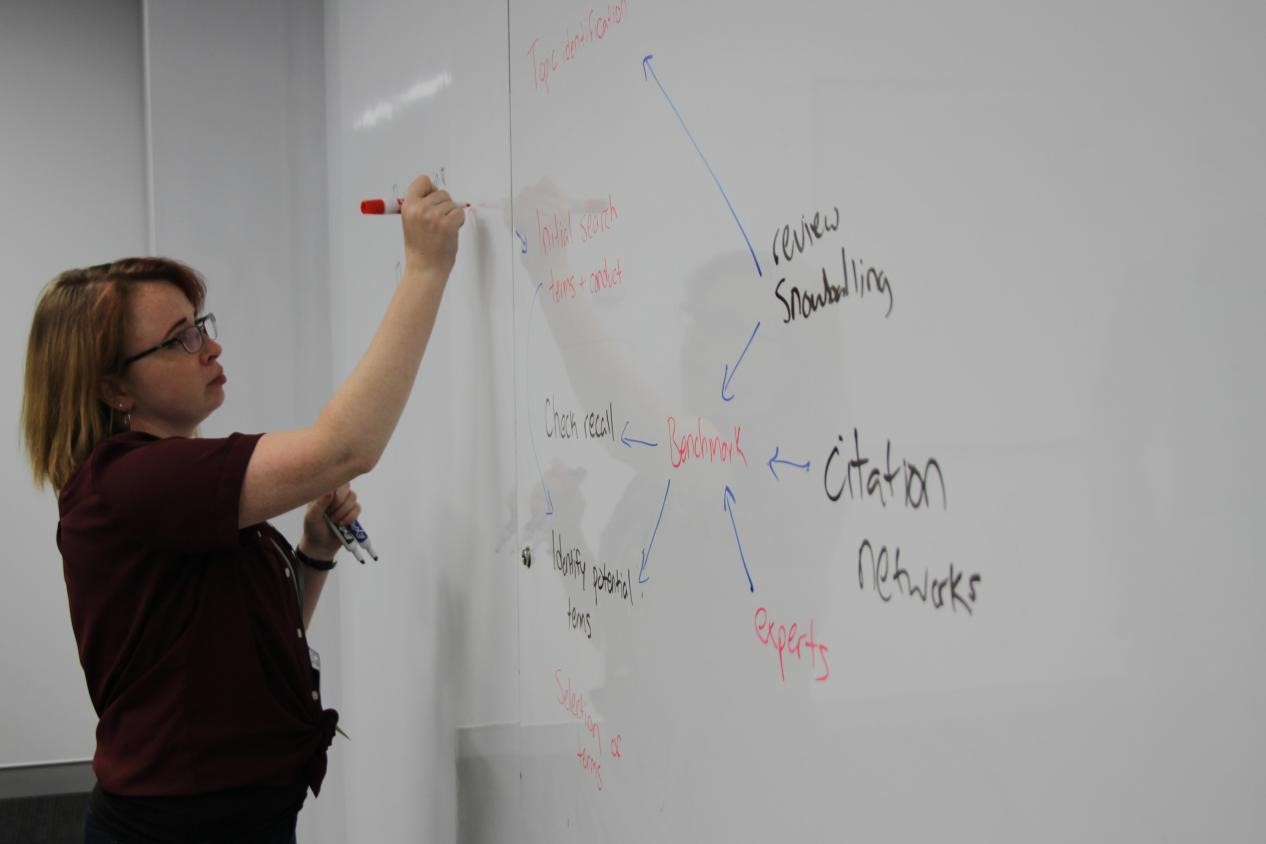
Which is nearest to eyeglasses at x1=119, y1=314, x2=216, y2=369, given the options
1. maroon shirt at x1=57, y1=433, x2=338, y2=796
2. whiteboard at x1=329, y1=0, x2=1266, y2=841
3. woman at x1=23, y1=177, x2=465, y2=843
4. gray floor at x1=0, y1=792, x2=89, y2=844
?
woman at x1=23, y1=177, x2=465, y2=843

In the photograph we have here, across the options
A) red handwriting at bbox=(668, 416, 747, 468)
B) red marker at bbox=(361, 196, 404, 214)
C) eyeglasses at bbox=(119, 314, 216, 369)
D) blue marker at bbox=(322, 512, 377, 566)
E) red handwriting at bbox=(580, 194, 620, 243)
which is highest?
red marker at bbox=(361, 196, 404, 214)

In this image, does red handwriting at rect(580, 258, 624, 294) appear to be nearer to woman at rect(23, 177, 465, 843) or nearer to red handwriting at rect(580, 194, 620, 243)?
red handwriting at rect(580, 194, 620, 243)

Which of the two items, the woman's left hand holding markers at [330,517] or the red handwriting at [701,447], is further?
the woman's left hand holding markers at [330,517]

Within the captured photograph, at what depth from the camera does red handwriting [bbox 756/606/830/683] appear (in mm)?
575

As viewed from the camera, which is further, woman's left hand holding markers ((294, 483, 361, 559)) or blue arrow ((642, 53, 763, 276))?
woman's left hand holding markers ((294, 483, 361, 559))

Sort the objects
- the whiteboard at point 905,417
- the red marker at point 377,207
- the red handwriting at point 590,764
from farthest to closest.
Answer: the red marker at point 377,207
the red handwriting at point 590,764
the whiteboard at point 905,417

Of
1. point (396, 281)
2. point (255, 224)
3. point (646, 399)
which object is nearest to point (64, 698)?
point (255, 224)

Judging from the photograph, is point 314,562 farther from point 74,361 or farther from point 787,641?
point 787,641

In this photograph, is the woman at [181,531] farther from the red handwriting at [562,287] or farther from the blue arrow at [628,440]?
the blue arrow at [628,440]

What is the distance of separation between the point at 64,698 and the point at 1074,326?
12.3ft

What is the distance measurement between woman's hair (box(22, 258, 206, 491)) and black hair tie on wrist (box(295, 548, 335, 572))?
1.21ft

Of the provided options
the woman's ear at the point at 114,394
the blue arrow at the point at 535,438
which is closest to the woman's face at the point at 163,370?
the woman's ear at the point at 114,394

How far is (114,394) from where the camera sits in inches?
45.3

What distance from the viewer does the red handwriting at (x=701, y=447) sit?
0.66m
